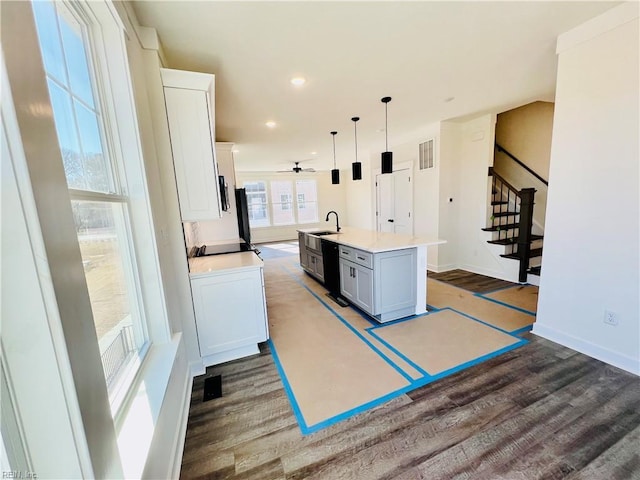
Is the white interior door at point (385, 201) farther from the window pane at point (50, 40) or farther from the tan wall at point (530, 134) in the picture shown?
the window pane at point (50, 40)

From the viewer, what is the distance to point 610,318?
2.09 metres

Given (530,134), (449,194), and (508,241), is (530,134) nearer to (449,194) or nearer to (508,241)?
(449,194)

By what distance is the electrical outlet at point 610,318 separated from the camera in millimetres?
2064

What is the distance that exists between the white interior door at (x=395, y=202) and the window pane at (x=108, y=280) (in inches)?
193

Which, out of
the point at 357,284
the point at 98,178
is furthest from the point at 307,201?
the point at 98,178

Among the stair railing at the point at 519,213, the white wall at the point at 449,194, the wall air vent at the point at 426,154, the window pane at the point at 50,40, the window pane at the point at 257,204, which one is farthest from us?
the window pane at the point at 257,204

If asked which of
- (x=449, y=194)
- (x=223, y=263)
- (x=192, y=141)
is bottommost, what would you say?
(x=223, y=263)

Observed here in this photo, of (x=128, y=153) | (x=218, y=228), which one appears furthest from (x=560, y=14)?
(x=218, y=228)

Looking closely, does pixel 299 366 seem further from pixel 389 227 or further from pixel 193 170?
pixel 389 227

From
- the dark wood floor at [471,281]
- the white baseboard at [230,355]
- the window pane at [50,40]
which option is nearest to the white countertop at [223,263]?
the white baseboard at [230,355]

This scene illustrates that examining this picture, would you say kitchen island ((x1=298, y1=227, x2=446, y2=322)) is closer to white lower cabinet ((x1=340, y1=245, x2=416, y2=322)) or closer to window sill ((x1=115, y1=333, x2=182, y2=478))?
white lower cabinet ((x1=340, y1=245, x2=416, y2=322))

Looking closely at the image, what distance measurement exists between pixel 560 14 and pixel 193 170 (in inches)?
121

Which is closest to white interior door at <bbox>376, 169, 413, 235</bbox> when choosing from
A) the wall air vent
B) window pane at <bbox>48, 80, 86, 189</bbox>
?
the wall air vent

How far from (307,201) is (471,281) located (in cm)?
671
